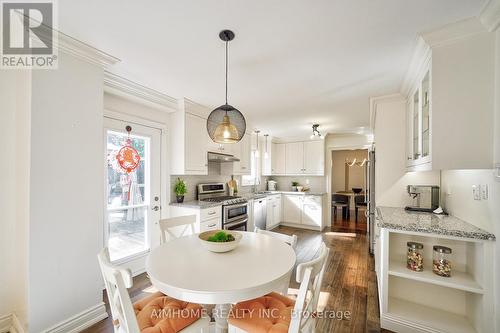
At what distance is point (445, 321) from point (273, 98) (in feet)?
9.38

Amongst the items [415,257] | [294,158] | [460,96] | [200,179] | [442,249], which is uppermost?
[460,96]

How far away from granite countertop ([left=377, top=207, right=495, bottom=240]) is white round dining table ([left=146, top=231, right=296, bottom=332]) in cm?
100

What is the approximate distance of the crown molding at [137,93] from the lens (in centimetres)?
239

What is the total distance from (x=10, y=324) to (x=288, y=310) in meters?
2.31

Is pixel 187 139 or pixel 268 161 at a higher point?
pixel 187 139

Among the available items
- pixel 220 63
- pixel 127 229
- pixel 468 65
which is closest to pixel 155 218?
pixel 127 229

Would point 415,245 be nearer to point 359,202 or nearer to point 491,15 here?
point 491,15

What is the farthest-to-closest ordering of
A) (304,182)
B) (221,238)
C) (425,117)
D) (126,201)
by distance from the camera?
(304,182), (126,201), (425,117), (221,238)

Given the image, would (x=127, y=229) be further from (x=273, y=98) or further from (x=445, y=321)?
(x=445, y=321)

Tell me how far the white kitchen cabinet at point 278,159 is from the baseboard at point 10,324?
5.12 meters

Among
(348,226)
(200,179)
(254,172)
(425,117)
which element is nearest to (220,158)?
(200,179)

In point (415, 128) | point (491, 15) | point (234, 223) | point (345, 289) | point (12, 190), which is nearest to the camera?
point (491, 15)

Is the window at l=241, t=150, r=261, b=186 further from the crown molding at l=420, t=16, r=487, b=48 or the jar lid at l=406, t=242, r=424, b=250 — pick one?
the crown molding at l=420, t=16, r=487, b=48

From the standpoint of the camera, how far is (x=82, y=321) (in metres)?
1.84
